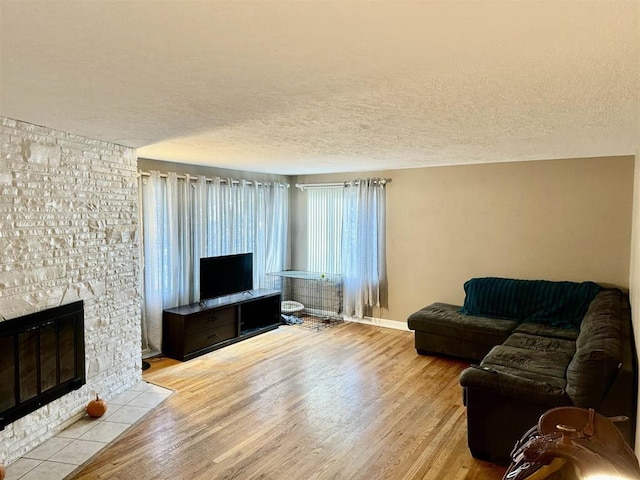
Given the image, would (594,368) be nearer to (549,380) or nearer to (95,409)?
(549,380)

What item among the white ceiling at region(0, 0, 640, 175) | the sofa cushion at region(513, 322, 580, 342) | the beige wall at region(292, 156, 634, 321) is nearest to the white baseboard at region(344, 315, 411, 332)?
the beige wall at region(292, 156, 634, 321)

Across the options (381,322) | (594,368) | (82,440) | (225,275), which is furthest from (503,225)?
(82,440)

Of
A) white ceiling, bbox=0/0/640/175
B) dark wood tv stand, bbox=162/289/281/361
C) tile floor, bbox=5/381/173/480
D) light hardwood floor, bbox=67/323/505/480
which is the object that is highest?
white ceiling, bbox=0/0/640/175

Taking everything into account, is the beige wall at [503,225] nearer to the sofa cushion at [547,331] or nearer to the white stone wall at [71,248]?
the sofa cushion at [547,331]

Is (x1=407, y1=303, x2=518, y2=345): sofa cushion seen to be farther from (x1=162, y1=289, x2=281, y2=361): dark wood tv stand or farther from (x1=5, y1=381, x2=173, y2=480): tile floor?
(x1=5, y1=381, x2=173, y2=480): tile floor

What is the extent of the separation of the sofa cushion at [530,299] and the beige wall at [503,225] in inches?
9.4

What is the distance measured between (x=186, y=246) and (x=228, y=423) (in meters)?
2.51

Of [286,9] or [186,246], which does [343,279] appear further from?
[286,9]

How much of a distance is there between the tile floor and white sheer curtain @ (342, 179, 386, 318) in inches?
126

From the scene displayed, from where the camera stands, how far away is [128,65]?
175 cm

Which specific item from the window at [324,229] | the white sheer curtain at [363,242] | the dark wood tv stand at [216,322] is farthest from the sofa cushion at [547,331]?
the dark wood tv stand at [216,322]

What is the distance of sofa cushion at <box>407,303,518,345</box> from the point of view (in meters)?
4.50

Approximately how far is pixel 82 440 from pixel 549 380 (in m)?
3.28

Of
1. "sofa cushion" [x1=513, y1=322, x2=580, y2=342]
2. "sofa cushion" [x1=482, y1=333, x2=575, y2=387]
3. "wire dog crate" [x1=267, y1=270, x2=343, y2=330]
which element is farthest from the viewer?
"wire dog crate" [x1=267, y1=270, x2=343, y2=330]
